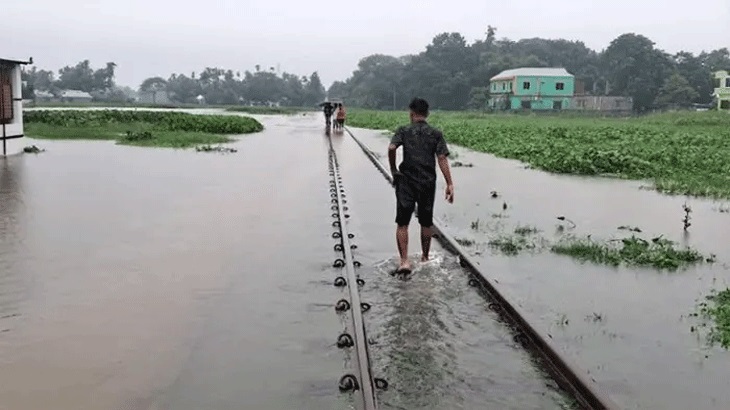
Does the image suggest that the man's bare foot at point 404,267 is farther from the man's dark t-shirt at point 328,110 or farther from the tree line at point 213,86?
the tree line at point 213,86

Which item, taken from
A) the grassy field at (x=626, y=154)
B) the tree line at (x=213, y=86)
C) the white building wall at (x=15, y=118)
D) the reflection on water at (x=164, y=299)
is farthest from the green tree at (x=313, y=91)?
the reflection on water at (x=164, y=299)

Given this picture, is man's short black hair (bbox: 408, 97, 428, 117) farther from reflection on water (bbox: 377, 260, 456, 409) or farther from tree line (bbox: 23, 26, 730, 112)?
tree line (bbox: 23, 26, 730, 112)

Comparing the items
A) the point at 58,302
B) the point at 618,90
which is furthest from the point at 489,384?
the point at 618,90

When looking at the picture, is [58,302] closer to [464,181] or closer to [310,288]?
[310,288]

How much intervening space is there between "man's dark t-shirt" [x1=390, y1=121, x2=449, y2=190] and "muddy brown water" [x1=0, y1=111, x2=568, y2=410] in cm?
112

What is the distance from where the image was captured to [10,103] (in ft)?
74.6

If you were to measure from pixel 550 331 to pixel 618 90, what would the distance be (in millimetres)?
82282

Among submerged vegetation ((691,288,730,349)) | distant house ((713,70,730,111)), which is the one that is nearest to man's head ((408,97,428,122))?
submerged vegetation ((691,288,730,349))

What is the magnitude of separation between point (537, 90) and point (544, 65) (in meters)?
20.5

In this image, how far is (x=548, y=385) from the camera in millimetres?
5117

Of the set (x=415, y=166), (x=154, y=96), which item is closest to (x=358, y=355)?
(x=415, y=166)

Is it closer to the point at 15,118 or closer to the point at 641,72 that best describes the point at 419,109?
the point at 15,118

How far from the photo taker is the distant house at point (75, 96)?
121 meters

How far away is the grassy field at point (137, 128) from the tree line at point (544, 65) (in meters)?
51.0
